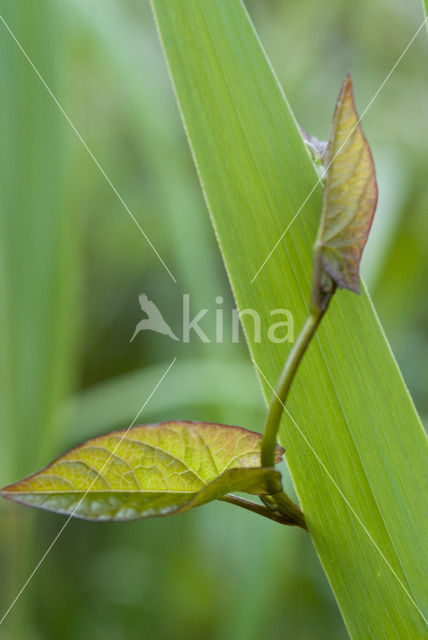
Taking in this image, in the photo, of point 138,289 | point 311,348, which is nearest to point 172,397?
point 138,289

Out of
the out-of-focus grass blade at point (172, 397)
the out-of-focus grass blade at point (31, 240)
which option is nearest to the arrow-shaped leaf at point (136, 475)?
the out-of-focus grass blade at point (31, 240)

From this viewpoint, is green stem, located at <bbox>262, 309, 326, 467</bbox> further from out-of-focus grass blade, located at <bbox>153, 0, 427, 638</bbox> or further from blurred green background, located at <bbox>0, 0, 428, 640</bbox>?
blurred green background, located at <bbox>0, 0, 428, 640</bbox>

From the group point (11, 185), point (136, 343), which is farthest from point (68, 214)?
point (136, 343)

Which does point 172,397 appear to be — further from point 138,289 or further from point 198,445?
point 198,445

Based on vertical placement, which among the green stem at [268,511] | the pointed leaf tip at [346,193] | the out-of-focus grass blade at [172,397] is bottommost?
the green stem at [268,511]

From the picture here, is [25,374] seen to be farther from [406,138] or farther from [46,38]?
[406,138]

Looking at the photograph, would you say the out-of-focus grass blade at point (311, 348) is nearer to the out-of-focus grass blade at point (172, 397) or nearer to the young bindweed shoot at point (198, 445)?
the young bindweed shoot at point (198, 445)
